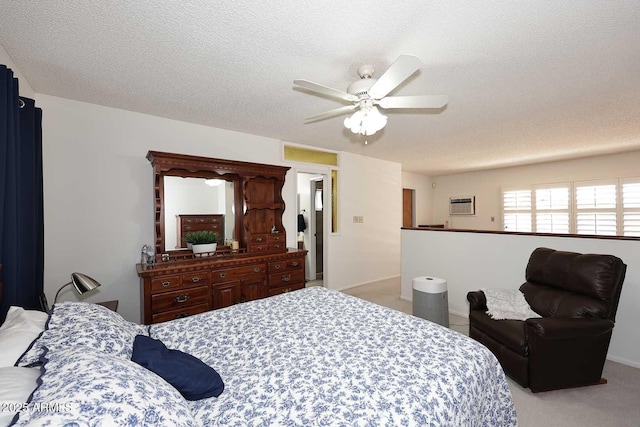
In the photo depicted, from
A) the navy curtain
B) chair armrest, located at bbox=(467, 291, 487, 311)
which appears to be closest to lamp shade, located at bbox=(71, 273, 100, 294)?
the navy curtain

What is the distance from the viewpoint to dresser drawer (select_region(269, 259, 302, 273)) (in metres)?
3.54

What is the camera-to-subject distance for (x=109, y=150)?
9.56ft

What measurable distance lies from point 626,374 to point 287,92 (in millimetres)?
3873

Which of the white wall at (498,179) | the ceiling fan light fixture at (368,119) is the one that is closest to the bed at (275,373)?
the ceiling fan light fixture at (368,119)

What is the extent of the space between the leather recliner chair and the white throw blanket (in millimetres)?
92

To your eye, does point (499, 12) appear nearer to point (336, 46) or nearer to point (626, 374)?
point (336, 46)

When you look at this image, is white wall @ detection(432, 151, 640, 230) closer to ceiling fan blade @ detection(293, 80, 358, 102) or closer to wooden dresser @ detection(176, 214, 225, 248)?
ceiling fan blade @ detection(293, 80, 358, 102)

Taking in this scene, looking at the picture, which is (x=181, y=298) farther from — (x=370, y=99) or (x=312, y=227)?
(x=312, y=227)

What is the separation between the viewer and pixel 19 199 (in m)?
1.93

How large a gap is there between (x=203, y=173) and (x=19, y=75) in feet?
5.47

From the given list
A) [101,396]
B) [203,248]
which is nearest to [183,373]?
[101,396]

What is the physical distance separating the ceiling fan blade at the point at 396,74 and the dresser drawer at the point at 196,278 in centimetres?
242

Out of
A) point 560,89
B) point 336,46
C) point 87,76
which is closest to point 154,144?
point 87,76

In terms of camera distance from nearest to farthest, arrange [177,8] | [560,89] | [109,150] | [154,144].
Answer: [177,8] → [560,89] → [109,150] → [154,144]
